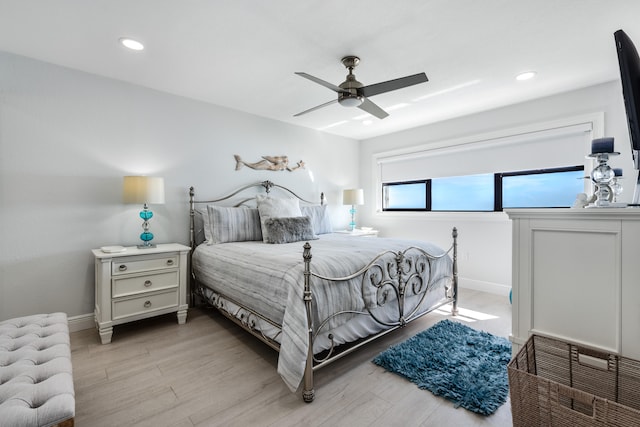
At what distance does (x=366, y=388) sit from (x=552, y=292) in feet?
3.85

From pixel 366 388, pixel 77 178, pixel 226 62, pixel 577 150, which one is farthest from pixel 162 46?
pixel 577 150

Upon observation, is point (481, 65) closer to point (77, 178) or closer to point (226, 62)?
point (226, 62)

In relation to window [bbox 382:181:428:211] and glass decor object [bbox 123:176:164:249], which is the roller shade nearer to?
window [bbox 382:181:428:211]

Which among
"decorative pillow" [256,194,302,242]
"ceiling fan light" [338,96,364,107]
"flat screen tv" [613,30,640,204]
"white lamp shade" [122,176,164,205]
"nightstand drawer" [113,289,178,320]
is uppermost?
"ceiling fan light" [338,96,364,107]

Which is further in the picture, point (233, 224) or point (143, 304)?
point (233, 224)

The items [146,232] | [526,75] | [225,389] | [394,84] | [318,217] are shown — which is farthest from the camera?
[318,217]

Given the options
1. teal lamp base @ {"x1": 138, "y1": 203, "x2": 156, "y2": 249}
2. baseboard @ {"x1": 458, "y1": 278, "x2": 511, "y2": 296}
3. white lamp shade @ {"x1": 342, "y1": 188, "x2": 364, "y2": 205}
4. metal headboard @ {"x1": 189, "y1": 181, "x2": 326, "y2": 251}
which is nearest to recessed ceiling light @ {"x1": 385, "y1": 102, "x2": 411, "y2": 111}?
white lamp shade @ {"x1": 342, "y1": 188, "x2": 364, "y2": 205}

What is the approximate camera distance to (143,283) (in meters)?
2.62

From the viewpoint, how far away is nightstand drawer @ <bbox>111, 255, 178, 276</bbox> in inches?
97.7

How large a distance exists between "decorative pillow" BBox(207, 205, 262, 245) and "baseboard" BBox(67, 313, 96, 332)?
1.28m

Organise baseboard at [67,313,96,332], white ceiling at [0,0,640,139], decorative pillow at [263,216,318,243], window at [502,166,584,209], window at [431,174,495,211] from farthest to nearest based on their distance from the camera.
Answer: window at [431,174,495,211] < window at [502,166,584,209] < decorative pillow at [263,216,318,243] < baseboard at [67,313,96,332] < white ceiling at [0,0,640,139]

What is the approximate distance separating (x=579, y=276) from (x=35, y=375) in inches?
91.4

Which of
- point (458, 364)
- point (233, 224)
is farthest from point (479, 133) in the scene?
point (233, 224)

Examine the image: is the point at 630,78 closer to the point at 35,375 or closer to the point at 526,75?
the point at 526,75
